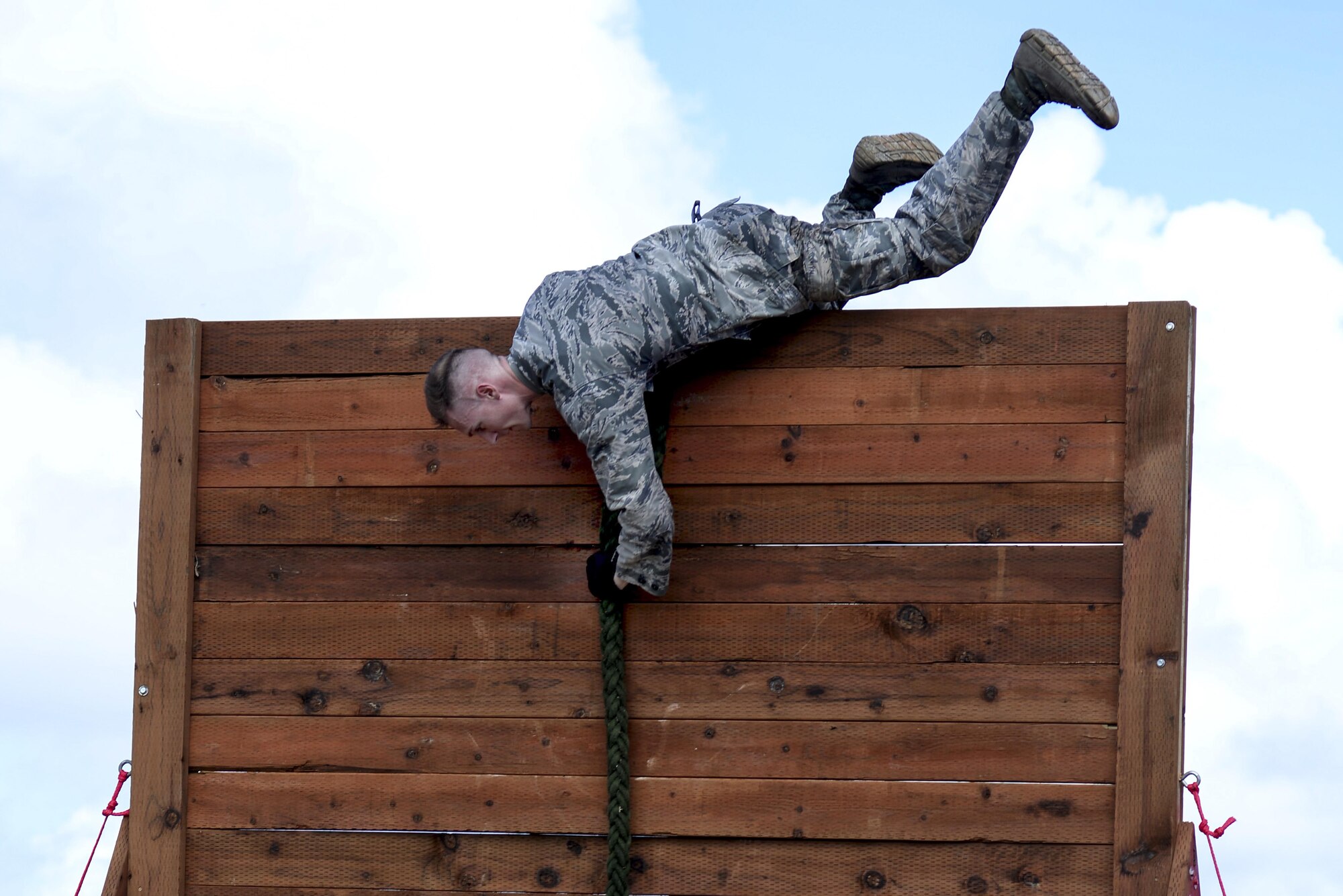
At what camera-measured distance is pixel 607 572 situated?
386 cm

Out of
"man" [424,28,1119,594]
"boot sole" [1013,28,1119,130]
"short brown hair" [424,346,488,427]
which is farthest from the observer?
"short brown hair" [424,346,488,427]

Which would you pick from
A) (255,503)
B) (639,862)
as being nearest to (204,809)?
(255,503)

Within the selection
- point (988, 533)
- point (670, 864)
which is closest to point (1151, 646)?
point (988, 533)

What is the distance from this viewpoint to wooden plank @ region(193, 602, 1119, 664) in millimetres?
3881

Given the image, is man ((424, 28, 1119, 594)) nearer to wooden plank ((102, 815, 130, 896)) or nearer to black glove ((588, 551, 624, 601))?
black glove ((588, 551, 624, 601))

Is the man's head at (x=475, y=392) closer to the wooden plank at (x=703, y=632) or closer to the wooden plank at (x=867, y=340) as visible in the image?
the wooden plank at (x=867, y=340)

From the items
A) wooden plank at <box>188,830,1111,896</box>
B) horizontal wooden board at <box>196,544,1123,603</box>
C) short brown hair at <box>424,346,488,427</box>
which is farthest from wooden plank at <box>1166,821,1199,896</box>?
short brown hair at <box>424,346,488,427</box>

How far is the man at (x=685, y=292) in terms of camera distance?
375 centimetres

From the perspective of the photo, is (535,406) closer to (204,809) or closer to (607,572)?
(607,572)

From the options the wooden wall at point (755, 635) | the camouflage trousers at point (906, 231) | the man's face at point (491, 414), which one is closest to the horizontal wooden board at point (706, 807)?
the wooden wall at point (755, 635)

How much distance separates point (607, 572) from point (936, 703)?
0.88m

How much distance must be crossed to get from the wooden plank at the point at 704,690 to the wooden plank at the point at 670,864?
32cm

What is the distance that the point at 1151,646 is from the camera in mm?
3850

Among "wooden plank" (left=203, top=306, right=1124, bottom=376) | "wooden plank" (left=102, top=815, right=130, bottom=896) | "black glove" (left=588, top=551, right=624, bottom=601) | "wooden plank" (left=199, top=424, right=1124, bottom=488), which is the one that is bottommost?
"wooden plank" (left=102, top=815, right=130, bottom=896)
